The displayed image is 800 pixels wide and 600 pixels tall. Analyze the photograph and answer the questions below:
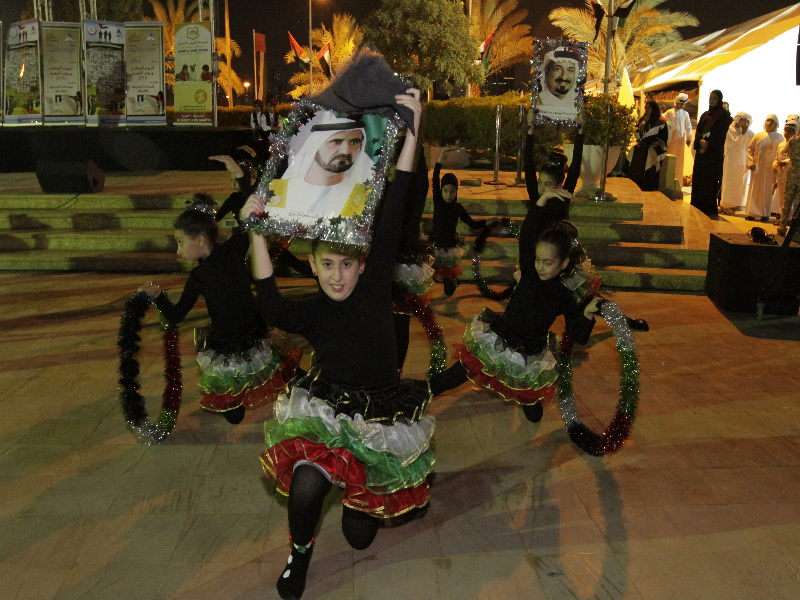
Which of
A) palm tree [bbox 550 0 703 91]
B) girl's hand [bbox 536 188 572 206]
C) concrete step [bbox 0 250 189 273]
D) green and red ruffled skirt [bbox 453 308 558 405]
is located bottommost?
concrete step [bbox 0 250 189 273]

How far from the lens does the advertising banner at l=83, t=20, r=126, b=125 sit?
567 inches

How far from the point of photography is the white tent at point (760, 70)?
16.1 metres

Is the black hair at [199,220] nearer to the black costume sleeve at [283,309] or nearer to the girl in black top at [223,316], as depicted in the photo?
the girl in black top at [223,316]

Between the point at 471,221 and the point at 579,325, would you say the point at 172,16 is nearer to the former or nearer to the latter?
the point at 471,221

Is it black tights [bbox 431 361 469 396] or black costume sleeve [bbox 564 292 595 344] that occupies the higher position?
black costume sleeve [bbox 564 292 595 344]

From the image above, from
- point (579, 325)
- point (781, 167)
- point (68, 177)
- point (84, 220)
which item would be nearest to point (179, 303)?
point (579, 325)

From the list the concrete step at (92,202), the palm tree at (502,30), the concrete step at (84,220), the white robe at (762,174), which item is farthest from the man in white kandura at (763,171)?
the palm tree at (502,30)

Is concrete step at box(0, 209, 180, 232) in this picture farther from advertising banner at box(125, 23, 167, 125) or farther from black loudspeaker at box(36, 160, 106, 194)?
advertising banner at box(125, 23, 167, 125)

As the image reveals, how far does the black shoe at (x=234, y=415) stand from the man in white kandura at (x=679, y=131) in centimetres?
1510

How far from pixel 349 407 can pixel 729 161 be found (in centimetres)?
1403

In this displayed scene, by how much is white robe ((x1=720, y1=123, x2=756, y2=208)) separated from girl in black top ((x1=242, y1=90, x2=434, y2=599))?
13.6 meters

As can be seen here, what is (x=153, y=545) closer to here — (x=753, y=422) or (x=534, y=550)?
(x=534, y=550)

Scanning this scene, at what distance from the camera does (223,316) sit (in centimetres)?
468

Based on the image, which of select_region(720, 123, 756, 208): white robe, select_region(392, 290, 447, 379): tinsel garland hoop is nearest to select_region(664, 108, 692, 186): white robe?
select_region(720, 123, 756, 208): white robe
